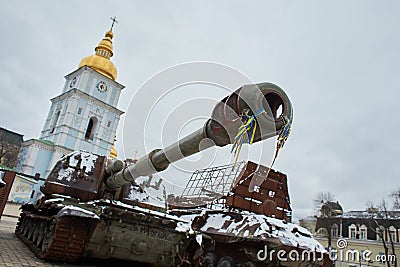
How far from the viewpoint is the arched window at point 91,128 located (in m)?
36.7

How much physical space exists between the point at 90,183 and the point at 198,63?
4331 mm

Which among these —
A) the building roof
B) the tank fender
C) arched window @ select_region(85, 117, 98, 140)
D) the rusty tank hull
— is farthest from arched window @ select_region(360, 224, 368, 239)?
the building roof

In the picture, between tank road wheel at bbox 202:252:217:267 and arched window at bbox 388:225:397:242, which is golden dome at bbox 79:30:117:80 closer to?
arched window at bbox 388:225:397:242

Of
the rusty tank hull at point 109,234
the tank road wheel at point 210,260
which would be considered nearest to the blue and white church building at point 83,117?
the tank road wheel at point 210,260

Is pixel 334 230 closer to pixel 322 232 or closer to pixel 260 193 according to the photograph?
pixel 322 232

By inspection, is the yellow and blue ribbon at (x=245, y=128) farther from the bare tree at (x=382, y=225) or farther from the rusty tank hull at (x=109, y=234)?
the bare tree at (x=382, y=225)

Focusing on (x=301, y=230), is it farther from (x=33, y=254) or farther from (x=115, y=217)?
(x=33, y=254)

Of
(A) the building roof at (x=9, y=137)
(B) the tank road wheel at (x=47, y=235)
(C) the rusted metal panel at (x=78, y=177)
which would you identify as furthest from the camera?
(A) the building roof at (x=9, y=137)

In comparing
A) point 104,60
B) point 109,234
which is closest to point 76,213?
point 109,234

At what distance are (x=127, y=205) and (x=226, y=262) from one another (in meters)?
3.67

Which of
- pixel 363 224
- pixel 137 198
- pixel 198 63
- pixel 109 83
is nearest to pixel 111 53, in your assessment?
pixel 109 83

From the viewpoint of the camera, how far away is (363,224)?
2752cm

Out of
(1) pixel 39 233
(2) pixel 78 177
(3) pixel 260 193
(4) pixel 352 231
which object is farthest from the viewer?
(4) pixel 352 231

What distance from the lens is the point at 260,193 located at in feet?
39.2
